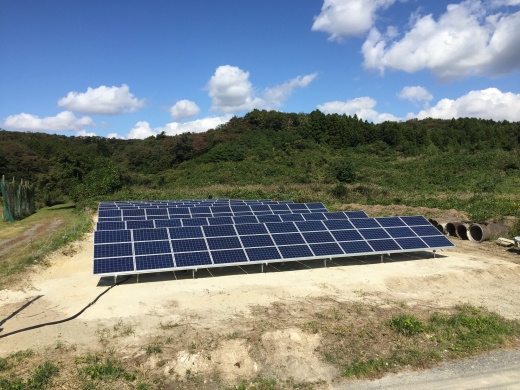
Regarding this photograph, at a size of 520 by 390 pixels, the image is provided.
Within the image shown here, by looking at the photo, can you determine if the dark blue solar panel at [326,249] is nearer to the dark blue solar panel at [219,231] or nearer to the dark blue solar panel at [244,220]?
the dark blue solar panel at [219,231]

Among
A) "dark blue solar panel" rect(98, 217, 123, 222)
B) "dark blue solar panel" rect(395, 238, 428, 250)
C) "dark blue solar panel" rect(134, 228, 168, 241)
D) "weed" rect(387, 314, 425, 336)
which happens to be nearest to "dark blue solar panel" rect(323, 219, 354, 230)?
"dark blue solar panel" rect(395, 238, 428, 250)

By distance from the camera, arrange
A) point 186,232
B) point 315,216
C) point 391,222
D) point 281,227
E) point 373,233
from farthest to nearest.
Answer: point 315,216 < point 391,222 < point 373,233 < point 281,227 < point 186,232

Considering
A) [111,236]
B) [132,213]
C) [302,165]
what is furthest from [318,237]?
[302,165]

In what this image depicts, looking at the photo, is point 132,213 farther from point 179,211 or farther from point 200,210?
point 200,210

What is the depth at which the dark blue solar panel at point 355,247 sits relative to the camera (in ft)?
52.9

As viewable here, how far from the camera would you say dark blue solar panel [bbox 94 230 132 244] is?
14.7 meters

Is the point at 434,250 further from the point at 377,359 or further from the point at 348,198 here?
the point at 348,198

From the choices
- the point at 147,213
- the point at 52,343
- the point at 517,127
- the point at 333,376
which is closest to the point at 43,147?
Result: the point at 147,213

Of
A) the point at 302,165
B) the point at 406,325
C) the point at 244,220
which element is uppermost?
the point at 302,165

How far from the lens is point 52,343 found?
912 centimetres

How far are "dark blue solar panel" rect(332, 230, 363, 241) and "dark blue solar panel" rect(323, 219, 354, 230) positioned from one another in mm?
419

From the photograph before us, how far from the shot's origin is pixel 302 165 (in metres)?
58.6

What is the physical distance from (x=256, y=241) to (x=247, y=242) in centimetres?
40

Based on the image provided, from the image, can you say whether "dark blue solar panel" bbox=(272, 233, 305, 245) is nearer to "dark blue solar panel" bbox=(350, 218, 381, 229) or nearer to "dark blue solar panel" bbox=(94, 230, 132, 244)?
"dark blue solar panel" bbox=(350, 218, 381, 229)
